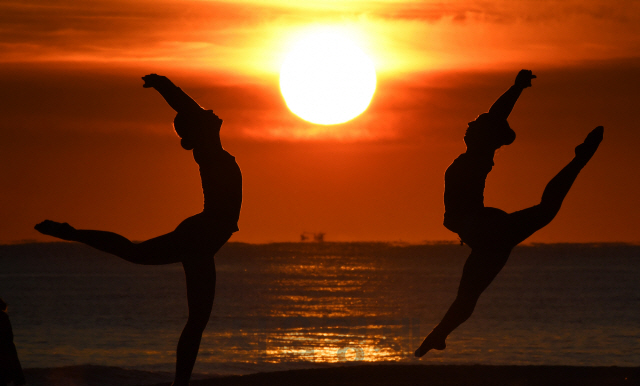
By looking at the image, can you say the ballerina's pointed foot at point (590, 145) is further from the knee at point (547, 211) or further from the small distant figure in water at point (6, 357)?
the small distant figure in water at point (6, 357)

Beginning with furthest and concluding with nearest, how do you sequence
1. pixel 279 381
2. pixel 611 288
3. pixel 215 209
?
pixel 611 288 → pixel 279 381 → pixel 215 209

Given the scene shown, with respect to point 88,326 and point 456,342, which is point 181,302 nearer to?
point 88,326

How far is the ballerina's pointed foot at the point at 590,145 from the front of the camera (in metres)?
10.1

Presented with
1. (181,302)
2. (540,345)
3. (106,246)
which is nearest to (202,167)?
(106,246)

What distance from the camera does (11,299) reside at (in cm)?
10012

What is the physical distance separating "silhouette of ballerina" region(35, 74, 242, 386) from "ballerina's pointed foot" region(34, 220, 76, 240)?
0.98 m

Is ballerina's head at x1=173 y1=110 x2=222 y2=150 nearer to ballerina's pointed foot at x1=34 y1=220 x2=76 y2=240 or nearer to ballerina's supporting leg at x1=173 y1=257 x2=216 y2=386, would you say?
ballerina's supporting leg at x1=173 y1=257 x2=216 y2=386

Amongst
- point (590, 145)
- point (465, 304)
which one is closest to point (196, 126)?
point (465, 304)

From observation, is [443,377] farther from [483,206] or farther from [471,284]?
[483,206]

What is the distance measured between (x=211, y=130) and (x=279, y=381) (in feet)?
18.4

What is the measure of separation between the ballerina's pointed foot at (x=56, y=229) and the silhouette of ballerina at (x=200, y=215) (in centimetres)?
98

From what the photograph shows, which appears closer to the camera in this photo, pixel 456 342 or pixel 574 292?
pixel 456 342

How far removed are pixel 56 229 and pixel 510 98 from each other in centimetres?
510

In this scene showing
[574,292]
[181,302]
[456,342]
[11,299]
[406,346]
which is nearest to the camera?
[456,342]
